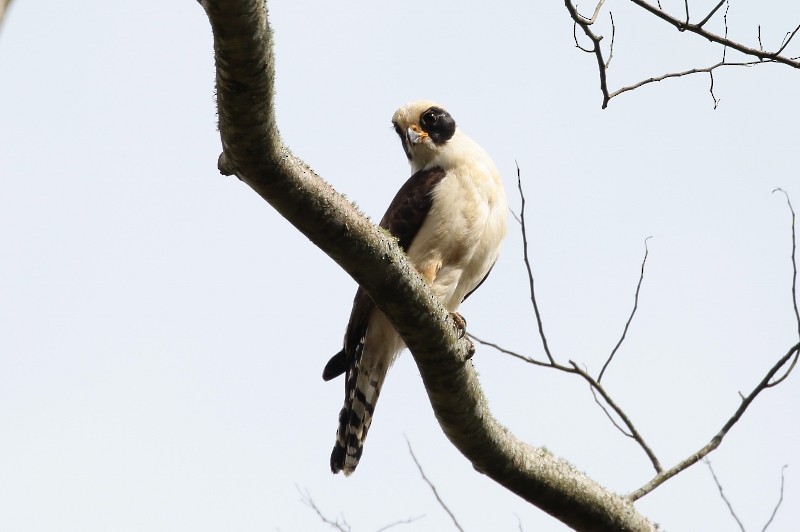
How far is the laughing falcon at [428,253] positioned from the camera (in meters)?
5.09

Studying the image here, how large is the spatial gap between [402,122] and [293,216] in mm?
3593

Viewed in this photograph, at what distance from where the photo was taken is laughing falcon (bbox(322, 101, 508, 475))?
5086 mm

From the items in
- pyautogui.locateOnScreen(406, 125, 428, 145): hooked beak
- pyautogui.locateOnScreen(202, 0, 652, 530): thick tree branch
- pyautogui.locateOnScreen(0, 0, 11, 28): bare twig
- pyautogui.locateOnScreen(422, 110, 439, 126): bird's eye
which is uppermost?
pyautogui.locateOnScreen(422, 110, 439, 126): bird's eye

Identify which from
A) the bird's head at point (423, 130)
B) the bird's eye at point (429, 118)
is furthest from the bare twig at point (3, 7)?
the bird's eye at point (429, 118)

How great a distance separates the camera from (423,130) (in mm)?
6035

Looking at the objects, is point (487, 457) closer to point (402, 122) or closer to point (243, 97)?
point (243, 97)

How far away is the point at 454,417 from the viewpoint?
3697mm

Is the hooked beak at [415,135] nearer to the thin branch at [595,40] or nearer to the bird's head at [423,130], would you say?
the bird's head at [423,130]

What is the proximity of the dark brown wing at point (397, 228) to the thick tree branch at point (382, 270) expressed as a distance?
144cm

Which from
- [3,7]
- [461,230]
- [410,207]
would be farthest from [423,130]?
[3,7]

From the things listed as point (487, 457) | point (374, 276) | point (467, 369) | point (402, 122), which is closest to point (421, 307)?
point (374, 276)

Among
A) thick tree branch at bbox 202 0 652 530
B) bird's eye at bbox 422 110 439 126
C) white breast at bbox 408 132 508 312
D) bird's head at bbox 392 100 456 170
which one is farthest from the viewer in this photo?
bird's eye at bbox 422 110 439 126

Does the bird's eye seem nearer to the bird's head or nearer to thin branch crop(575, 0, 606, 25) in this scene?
the bird's head

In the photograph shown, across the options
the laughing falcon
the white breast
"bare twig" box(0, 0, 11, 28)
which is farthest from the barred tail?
"bare twig" box(0, 0, 11, 28)
